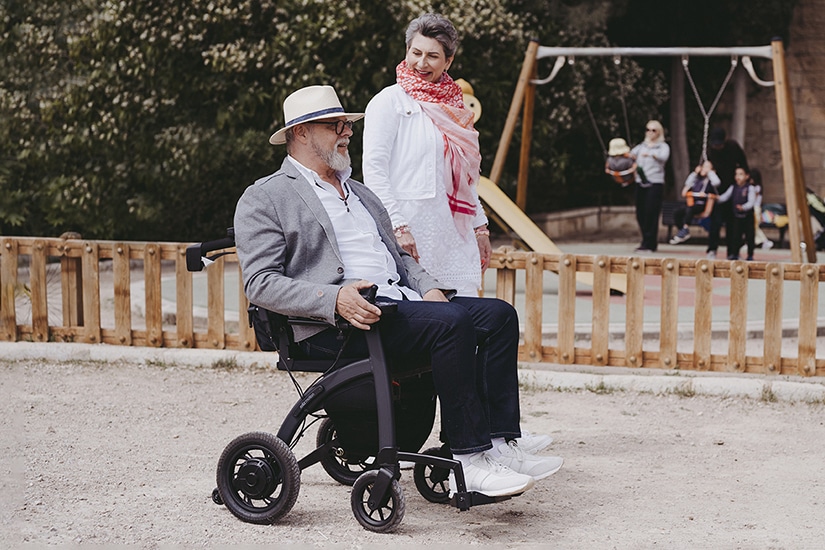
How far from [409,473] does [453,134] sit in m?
1.37

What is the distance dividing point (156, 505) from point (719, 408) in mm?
3100

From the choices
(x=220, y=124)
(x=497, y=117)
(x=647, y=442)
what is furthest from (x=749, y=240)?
(x=647, y=442)

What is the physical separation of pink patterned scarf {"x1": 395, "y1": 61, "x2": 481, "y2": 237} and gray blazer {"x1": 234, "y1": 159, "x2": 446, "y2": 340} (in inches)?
33.2

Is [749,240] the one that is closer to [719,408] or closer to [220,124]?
[220,124]

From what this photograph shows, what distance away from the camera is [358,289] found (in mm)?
4113

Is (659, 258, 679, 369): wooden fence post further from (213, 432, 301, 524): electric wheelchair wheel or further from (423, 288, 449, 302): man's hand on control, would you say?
(213, 432, 301, 524): electric wheelchair wheel

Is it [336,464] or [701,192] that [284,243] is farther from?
[701,192]

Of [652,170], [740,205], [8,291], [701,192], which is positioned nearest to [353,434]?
[8,291]

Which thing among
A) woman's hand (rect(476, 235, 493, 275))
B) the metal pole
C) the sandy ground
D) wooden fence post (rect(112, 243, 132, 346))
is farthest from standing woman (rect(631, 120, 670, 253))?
woman's hand (rect(476, 235, 493, 275))

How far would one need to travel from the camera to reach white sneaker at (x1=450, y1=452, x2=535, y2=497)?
4.12m

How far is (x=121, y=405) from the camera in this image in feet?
20.8

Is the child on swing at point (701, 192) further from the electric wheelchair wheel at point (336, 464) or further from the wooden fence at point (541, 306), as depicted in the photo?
the electric wheelchair wheel at point (336, 464)

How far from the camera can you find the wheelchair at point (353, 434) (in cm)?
413

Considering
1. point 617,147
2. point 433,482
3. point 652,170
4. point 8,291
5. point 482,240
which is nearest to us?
point 433,482
